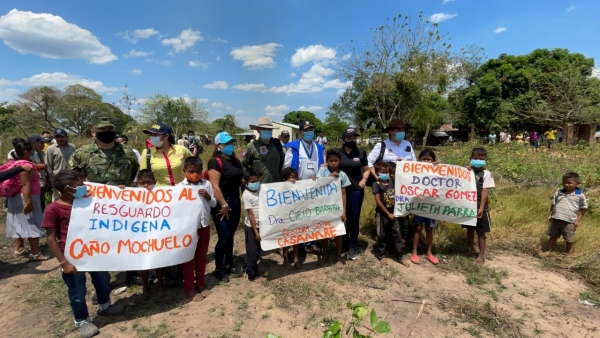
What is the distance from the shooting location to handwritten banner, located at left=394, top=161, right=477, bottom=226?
14.9 ft

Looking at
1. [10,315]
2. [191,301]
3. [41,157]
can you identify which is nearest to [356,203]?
[191,301]

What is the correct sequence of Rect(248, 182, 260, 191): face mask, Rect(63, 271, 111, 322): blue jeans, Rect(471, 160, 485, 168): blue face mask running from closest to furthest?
Rect(63, 271, 111, 322): blue jeans, Rect(248, 182, 260, 191): face mask, Rect(471, 160, 485, 168): blue face mask

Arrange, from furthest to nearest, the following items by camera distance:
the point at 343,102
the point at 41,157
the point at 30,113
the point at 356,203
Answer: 1. the point at 30,113
2. the point at 343,102
3. the point at 41,157
4. the point at 356,203

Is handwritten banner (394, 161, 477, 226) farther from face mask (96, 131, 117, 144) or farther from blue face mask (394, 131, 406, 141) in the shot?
face mask (96, 131, 117, 144)

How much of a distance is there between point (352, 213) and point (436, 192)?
1.30m

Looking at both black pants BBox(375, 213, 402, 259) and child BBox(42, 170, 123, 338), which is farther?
black pants BBox(375, 213, 402, 259)

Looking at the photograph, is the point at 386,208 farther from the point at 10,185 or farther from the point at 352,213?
the point at 10,185

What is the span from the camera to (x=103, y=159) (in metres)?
3.68

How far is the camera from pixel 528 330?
10.3 ft

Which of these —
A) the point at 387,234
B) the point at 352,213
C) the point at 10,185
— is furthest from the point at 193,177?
the point at 10,185

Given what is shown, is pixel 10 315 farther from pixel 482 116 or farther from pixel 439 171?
pixel 482 116

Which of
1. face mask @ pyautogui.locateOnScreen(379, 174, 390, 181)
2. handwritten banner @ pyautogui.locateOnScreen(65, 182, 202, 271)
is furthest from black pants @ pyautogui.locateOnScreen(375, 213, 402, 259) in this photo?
handwritten banner @ pyautogui.locateOnScreen(65, 182, 202, 271)

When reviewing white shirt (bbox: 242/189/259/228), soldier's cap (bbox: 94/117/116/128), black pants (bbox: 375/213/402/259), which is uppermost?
soldier's cap (bbox: 94/117/116/128)

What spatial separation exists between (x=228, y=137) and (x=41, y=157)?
4.98 meters
